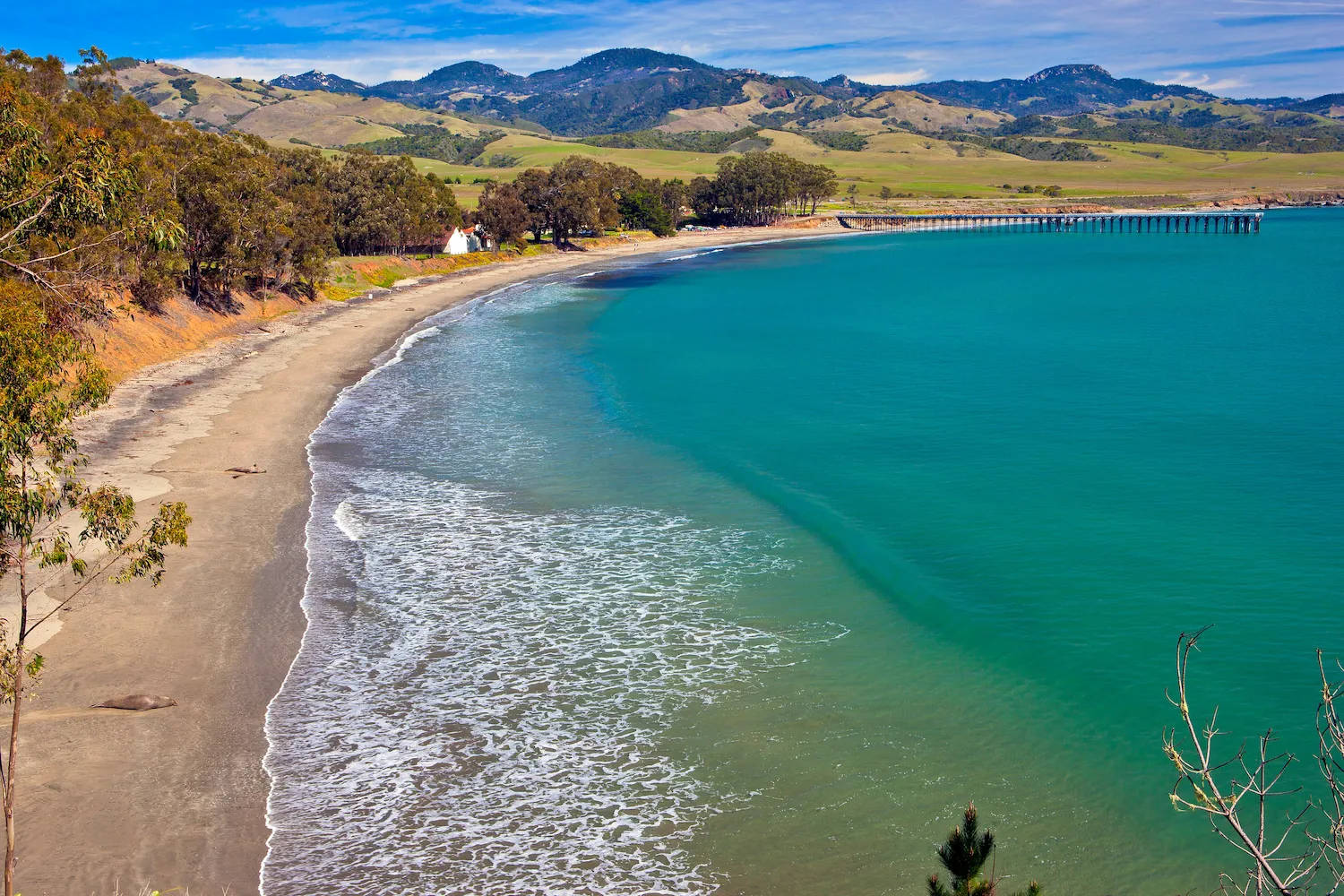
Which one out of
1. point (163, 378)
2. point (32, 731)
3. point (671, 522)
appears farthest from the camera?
point (163, 378)

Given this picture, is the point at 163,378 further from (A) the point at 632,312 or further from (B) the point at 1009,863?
(B) the point at 1009,863

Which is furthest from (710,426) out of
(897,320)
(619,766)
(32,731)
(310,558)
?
(897,320)

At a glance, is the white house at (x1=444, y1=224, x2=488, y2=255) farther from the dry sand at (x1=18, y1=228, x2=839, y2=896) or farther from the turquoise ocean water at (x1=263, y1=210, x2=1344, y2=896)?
the dry sand at (x1=18, y1=228, x2=839, y2=896)

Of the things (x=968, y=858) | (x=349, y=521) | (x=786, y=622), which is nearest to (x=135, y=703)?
(x=349, y=521)

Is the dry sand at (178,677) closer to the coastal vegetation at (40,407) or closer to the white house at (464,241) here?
the coastal vegetation at (40,407)

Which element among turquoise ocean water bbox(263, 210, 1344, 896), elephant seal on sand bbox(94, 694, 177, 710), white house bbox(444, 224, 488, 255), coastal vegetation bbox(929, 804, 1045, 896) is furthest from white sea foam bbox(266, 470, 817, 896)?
white house bbox(444, 224, 488, 255)

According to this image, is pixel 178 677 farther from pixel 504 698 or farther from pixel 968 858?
pixel 968 858
